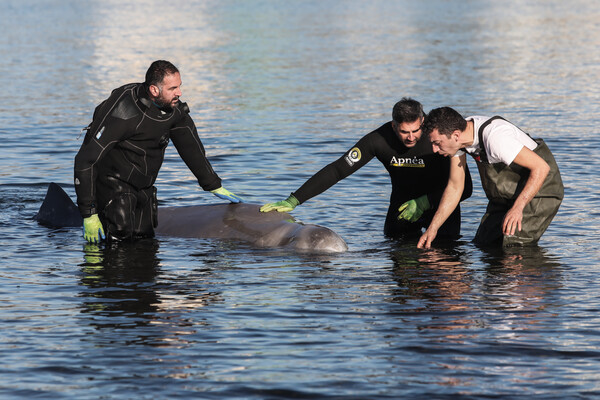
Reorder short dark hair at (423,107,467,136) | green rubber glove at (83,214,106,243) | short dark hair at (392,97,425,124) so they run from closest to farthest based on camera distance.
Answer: short dark hair at (423,107,467,136), short dark hair at (392,97,425,124), green rubber glove at (83,214,106,243)

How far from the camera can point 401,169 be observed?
30.5 feet

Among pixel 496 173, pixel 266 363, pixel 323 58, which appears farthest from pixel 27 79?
pixel 266 363

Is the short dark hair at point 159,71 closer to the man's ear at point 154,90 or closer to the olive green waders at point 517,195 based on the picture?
the man's ear at point 154,90

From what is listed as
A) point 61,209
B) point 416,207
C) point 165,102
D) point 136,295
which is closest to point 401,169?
point 416,207

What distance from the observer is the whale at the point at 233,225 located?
A: 9070 millimetres

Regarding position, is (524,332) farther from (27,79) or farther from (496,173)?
(27,79)

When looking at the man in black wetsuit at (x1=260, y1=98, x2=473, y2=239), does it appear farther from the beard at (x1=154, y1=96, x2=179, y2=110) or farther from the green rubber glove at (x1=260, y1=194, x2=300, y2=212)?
the beard at (x1=154, y1=96, x2=179, y2=110)

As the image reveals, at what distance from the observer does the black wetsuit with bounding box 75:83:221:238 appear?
860 cm

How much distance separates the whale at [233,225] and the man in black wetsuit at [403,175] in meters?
0.20

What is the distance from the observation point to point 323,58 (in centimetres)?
2880

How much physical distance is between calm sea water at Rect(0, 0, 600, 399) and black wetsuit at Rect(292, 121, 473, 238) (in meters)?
0.53

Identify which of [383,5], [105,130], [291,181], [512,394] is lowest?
[512,394]

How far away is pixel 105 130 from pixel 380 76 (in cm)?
1670

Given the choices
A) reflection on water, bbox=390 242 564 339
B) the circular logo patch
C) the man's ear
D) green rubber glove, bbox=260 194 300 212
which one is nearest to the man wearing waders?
reflection on water, bbox=390 242 564 339
